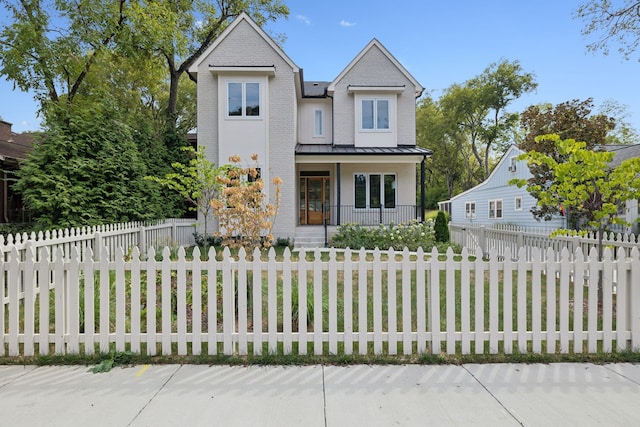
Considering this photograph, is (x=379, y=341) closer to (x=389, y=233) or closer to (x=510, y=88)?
(x=389, y=233)

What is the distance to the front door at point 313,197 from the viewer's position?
710 inches

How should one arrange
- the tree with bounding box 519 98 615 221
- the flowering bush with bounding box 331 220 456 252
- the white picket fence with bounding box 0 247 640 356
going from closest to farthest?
1. the white picket fence with bounding box 0 247 640 356
2. the flowering bush with bounding box 331 220 456 252
3. the tree with bounding box 519 98 615 221

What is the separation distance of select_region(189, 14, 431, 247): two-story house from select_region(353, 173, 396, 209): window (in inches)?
1.9

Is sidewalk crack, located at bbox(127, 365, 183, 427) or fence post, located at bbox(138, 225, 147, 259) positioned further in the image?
fence post, located at bbox(138, 225, 147, 259)

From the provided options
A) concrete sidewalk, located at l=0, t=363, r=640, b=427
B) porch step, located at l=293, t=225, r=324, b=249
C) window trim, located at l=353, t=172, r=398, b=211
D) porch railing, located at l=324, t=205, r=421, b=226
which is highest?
window trim, located at l=353, t=172, r=398, b=211

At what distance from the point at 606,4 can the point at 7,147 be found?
76.7 feet


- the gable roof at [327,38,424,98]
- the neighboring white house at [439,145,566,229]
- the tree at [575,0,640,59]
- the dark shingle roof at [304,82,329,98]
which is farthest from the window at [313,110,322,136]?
the tree at [575,0,640,59]

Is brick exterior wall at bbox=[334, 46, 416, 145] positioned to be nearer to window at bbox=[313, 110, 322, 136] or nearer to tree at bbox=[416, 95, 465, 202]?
window at bbox=[313, 110, 322, 136]

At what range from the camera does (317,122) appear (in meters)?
18.1

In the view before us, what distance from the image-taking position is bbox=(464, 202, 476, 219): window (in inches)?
1092

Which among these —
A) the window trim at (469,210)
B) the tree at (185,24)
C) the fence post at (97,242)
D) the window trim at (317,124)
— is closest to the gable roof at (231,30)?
the tree at (185,24)

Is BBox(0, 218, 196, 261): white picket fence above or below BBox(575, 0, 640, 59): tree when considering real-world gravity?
below

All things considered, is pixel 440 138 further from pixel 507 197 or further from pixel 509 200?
pixel 509 200

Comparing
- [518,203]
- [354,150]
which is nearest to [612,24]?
[354,150]
